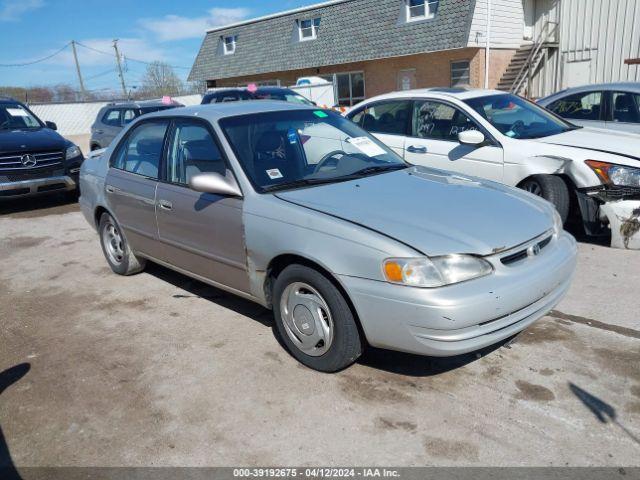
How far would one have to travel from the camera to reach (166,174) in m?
4.49

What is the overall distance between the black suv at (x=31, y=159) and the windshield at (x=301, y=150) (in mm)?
6334

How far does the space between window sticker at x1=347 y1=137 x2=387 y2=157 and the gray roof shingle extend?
696 inches

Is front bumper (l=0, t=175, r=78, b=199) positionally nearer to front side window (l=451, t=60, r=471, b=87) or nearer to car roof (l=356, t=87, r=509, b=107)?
car roof (l=356, t=87, r=509, b=107)

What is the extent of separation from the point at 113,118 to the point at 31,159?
4151 mm

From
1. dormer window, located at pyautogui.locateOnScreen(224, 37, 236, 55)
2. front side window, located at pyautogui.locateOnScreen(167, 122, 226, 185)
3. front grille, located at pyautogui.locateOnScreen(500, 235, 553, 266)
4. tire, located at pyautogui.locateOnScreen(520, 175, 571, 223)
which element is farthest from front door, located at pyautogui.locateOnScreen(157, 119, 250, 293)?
dormer window, located at pyautogui.locateOnScreen(224, 37, 236, 55)

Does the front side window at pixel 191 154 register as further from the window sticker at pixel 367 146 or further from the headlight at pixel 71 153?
the headlight at pixel 71 153

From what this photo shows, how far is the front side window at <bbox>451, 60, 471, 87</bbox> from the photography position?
70.7ft

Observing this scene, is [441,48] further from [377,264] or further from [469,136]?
[377,264]

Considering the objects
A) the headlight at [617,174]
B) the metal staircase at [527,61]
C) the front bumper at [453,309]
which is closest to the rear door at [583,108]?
the headlight at [617,174]

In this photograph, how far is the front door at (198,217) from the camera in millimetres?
3887

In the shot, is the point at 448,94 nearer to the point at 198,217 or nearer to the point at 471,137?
the point at 471,137

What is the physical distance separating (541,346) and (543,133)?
10.9 feet

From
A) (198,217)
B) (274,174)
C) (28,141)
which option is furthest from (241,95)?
(274,174)

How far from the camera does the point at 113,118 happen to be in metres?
13.0
